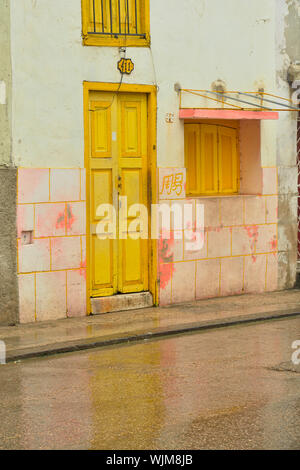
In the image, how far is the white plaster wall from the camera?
11969mm

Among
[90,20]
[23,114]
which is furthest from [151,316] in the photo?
[90,20]

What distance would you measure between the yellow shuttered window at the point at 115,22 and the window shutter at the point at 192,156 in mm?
1551

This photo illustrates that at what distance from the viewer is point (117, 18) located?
1295 centimetres

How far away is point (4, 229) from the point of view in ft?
38.8

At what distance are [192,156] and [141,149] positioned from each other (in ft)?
3.66

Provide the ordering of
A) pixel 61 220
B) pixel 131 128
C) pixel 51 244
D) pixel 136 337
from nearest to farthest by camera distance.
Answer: pixel 136 337
pixel 51 244
pixel 61 220
pixel 131 128

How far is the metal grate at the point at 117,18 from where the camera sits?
1273 centimetres

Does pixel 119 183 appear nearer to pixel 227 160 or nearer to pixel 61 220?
pixel 61 220

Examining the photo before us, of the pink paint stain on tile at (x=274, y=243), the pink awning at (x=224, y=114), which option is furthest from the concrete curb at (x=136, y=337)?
the pink awning at (x=224, y=114)

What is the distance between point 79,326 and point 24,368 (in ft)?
7.58

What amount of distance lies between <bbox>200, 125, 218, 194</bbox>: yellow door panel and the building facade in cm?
2
